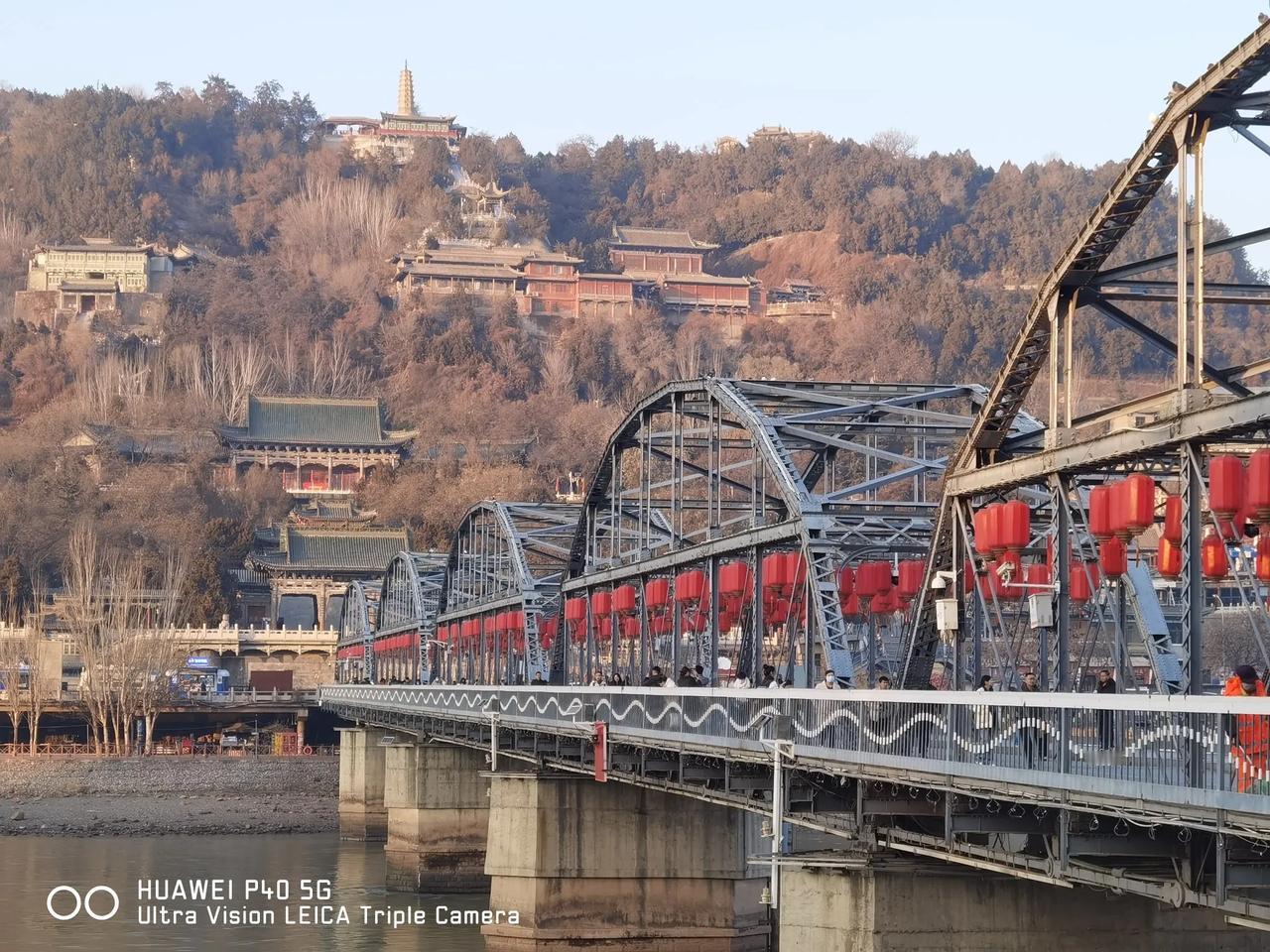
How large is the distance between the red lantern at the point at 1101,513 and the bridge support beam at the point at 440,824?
3633 centimetres

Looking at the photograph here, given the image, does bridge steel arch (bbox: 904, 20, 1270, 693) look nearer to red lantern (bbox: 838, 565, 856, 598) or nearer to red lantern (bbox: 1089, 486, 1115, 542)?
red lantern (bbox: 1089, 486, 1115, 542)

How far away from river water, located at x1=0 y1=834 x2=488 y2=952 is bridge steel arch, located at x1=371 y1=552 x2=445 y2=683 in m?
12.2

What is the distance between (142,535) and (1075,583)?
111714mm

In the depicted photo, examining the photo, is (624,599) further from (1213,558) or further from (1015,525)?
(1213,558)

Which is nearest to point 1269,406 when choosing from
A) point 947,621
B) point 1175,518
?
point 1175,518

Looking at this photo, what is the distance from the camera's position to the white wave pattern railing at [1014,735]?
55.6ft

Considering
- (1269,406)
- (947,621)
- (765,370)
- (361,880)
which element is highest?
(765,370)

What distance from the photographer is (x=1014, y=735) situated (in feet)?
66.0

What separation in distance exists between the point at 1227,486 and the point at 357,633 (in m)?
98.1

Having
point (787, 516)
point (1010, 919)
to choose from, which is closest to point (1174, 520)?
point (1010, 919)

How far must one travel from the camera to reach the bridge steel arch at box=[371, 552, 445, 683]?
8519 centimetres

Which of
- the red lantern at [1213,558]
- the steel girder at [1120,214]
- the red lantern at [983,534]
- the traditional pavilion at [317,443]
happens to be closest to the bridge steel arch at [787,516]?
the steel girder at [1120,214]

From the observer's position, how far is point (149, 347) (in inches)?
7421

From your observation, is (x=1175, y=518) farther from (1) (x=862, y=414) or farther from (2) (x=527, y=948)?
(2) (x=527, y=948)
